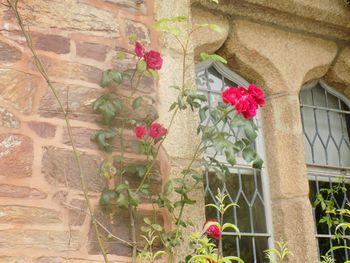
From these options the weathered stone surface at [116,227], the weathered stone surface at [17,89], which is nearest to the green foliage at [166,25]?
the weathered stone surface at [17,89]

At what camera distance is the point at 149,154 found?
3318 mm

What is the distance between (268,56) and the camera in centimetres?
431

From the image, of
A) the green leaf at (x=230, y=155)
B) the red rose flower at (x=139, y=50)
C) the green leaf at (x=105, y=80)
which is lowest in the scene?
the green leaf at (x=230, y=155)

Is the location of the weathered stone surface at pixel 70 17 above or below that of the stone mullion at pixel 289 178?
above

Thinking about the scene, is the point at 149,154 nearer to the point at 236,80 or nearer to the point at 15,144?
the point at 15,144

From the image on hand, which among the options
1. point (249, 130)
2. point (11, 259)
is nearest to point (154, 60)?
point (249, 130)

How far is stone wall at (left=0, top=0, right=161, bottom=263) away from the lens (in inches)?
118

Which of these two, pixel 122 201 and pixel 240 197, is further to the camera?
pixel 240 197

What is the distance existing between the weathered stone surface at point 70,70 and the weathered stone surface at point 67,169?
0.37 meters

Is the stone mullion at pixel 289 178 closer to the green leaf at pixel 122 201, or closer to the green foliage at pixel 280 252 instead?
the green foliage at pixel 280 252

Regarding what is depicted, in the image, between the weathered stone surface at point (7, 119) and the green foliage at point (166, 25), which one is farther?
the green foliage at point (166, 25)

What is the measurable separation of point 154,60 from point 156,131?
351 mm

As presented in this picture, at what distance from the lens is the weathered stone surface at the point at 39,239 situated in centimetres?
292

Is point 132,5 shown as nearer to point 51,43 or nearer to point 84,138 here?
point 51,43
